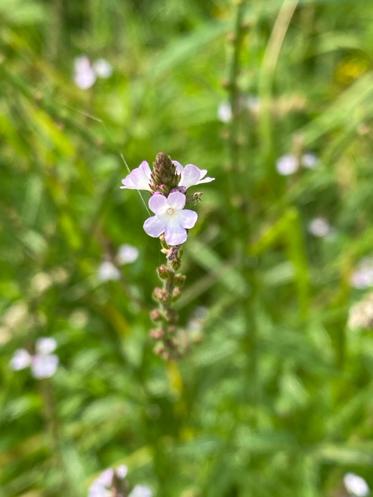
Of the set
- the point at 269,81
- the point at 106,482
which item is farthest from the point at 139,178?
the point at 269,81

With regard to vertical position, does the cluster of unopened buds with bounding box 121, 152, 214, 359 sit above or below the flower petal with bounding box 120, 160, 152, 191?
below

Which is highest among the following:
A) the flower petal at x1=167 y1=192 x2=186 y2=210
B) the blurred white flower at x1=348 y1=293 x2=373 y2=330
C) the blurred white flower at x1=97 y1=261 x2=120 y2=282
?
the blurred white flower at x1=97 y1=261 x2=120 y2=282

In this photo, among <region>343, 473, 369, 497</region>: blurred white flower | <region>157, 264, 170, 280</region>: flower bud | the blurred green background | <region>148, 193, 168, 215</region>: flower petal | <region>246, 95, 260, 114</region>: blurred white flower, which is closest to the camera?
<region>148, 193, 168, 215</region>: flower petal

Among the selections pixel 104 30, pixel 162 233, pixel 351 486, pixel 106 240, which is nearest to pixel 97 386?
pixel 106 240

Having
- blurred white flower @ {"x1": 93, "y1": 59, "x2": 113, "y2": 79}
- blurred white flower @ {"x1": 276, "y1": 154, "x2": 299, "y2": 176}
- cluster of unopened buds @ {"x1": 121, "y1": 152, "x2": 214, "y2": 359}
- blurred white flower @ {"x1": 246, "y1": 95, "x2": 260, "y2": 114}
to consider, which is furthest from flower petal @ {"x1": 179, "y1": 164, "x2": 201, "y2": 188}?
blurred white flower @ {"x1": 246, "y1": 95, "x2": 260, "y2": 114}

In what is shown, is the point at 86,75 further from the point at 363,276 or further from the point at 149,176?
the point at 149,176

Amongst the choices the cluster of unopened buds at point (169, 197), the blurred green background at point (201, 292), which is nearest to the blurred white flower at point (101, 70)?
the blurred green background at point (201, 292)

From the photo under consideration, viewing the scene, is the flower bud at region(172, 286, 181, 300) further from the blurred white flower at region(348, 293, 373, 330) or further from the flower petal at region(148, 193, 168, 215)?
the blurred white flower at region(348, 293, 373, 330)
